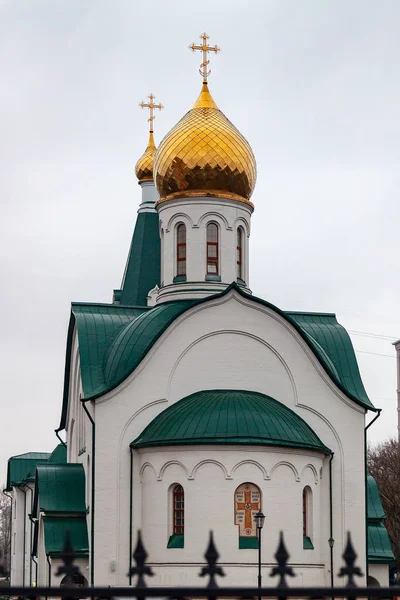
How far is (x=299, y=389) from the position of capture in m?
22.4

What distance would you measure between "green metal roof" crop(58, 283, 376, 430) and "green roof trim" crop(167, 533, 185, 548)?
126 inches

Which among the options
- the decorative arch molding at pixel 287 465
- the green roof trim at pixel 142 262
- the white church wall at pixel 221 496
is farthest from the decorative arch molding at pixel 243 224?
the green roof trim at pixel 142 262

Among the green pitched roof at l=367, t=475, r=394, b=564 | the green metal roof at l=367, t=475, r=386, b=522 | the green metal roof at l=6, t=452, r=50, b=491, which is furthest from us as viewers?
the green metal roof at l=6, t=452, r=50, b=491

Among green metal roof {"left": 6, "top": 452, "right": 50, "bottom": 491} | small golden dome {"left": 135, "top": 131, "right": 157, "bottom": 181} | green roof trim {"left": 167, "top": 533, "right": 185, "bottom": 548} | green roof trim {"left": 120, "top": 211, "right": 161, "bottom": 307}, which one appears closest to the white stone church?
green roof trim {"left": 167, "top": 533, "right": 185, "bottom": 548}

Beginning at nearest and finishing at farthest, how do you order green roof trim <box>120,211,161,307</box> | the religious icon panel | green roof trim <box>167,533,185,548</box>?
the religious icon panel, green roof trim <box>167,533,185,548</box>, green roof trim <box>120,211,161,307</box>

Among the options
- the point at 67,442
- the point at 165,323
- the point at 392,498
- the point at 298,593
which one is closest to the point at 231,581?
the point at 165,323

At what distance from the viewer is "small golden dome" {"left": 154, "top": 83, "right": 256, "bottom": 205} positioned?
78.9 feet

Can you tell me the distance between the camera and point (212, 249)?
23828mm

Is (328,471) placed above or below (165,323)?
below

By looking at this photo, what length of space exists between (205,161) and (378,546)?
9881mm

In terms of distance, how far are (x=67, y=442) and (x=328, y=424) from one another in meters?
7.52

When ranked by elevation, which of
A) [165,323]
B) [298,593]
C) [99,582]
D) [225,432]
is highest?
[165,323]

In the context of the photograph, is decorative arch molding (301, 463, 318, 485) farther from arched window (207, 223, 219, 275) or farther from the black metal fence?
the black metal fence

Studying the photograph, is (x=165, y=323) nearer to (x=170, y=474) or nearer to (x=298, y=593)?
(x=170, y=474)
